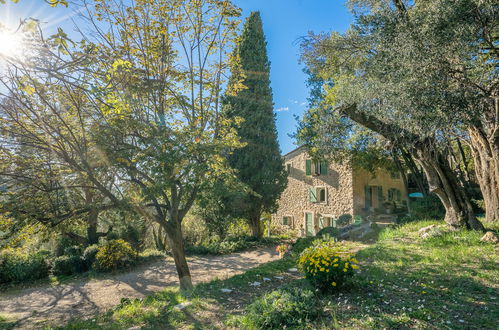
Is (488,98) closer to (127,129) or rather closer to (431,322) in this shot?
(431,322)

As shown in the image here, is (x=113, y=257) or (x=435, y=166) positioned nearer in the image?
(x=435, y=166)

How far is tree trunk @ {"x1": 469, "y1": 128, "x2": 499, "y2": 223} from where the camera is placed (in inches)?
292

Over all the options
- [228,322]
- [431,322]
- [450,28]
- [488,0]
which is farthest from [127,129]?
[488,0]

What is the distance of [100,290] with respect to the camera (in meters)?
9.74

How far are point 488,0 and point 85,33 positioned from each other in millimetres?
8397

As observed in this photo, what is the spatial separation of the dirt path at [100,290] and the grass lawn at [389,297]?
2.62 metres

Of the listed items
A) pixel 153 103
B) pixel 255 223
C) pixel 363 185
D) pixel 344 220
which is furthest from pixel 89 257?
pixel 363 185

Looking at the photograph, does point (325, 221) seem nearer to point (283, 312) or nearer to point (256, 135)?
point (256, 135)

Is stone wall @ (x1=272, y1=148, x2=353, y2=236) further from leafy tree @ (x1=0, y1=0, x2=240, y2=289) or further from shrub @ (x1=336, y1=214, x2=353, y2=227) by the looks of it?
leafy tree @ (x1=0, y1=0, x2=240, y2=289)

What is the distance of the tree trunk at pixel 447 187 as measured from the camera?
26.5ft

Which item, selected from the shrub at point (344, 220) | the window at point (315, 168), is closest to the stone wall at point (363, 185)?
the shrub at point (344, 220)

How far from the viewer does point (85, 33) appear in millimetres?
6449

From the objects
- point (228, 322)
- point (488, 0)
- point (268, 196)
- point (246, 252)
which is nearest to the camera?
point (228, 322)

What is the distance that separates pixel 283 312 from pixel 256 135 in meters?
13.8
